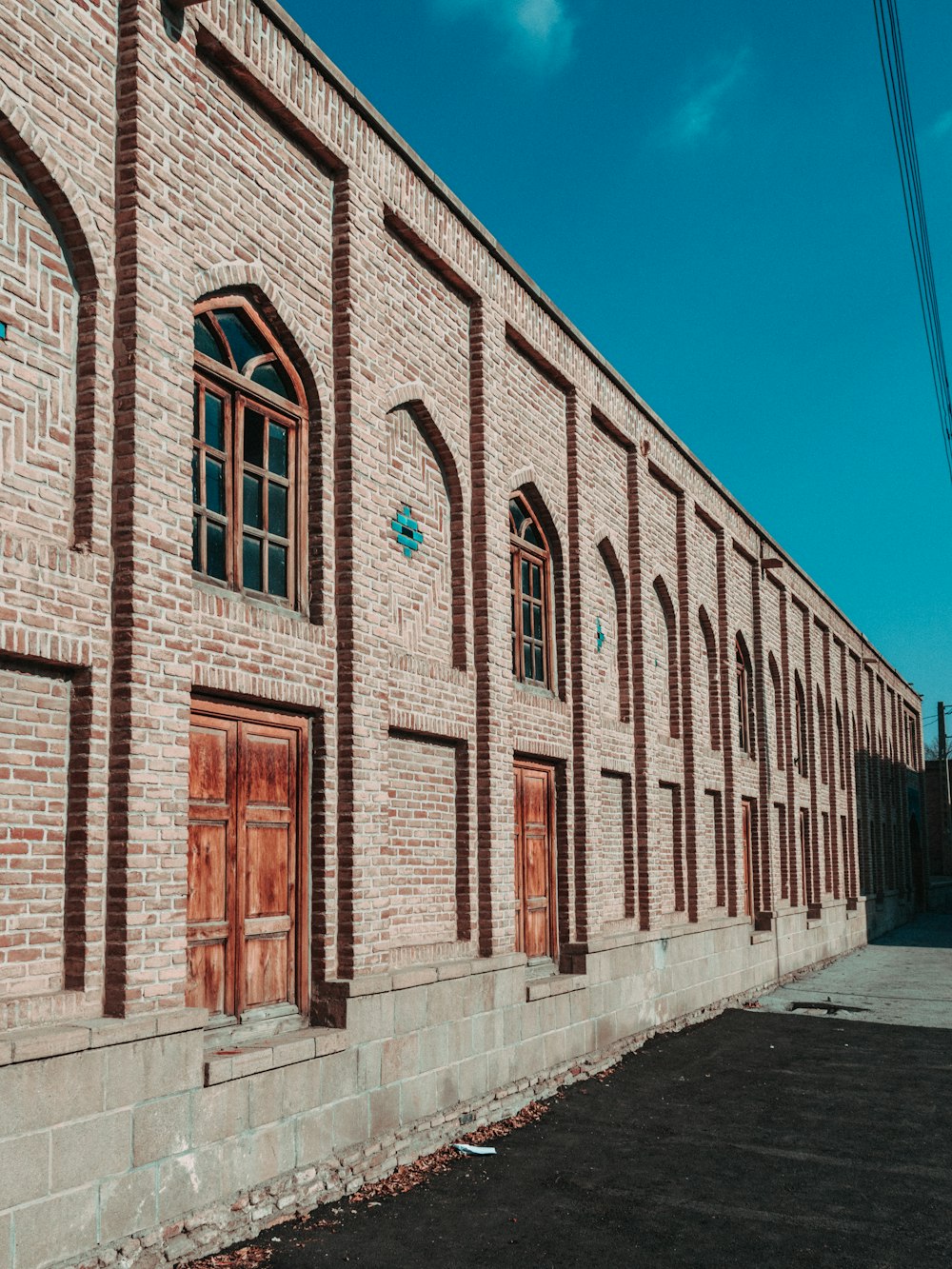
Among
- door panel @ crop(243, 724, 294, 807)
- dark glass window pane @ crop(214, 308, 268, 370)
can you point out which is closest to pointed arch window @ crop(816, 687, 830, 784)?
door panel @ crop(243, 724, 294, 807)

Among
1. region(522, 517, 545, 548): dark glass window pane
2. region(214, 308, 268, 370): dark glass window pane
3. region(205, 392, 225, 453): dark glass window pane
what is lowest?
region(205, 392, 225, 453): dark glass window pane

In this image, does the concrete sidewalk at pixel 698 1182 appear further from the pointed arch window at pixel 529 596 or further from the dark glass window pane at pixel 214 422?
the dark glass window pane at pixel 214 422

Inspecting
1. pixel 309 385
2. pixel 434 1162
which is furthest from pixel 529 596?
pixel 434 1162

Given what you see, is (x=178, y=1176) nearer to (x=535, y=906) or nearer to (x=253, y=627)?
(x=253, y=627)

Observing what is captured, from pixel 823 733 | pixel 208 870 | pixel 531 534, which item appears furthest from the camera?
pixel 823 733

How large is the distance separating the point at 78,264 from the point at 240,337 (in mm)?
1686

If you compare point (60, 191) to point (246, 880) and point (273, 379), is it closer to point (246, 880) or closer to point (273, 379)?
point (273, 379)

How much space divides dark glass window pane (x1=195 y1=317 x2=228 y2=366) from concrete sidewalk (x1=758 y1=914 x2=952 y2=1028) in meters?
12.7

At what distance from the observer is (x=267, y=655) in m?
7.97

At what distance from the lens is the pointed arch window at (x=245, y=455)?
786 centimetres

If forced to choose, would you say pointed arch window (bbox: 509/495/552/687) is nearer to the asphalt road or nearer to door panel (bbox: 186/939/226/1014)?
the asphalt road

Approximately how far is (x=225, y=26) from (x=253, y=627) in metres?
3.94

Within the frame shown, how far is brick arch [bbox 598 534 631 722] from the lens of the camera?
1521cm

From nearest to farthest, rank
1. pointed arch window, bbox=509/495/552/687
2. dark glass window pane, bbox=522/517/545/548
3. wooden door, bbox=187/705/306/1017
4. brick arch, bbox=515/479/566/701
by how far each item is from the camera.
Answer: wooden door, bbox=187/705/306/1017 < pointed arch window, bbox=509/495/552/687 < dark glass window pane, bbox=522/517/545/548 < brick arch, bbox=515/479/566/701
